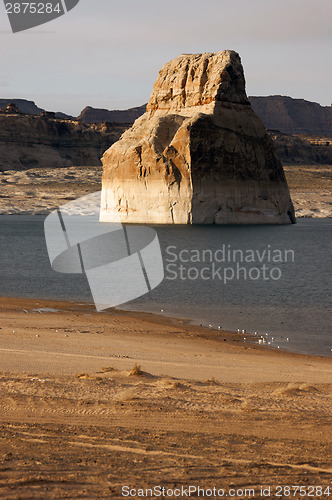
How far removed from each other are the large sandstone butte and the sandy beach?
46.6 metres

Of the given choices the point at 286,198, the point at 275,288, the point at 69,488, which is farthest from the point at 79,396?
the point at 286,198

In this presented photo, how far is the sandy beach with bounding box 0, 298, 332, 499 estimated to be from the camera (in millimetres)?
5637

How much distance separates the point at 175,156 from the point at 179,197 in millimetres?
3947

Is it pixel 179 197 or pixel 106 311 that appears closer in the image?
pixel 106 311

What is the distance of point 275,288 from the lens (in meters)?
24.0

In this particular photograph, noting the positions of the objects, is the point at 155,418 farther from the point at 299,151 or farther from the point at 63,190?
the point at 299,151

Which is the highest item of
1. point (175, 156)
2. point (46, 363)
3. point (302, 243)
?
point (175, 156)

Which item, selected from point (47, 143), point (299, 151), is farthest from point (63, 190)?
point (299, 151)

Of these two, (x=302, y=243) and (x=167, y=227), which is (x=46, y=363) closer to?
(x=302, y=243)

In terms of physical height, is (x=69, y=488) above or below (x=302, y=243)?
above

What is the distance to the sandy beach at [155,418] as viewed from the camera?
5637 millimetres

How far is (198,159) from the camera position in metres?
58.8

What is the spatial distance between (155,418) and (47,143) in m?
139

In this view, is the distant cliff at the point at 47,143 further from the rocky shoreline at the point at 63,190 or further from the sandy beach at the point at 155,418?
the sandy beach at the point at 155,418
